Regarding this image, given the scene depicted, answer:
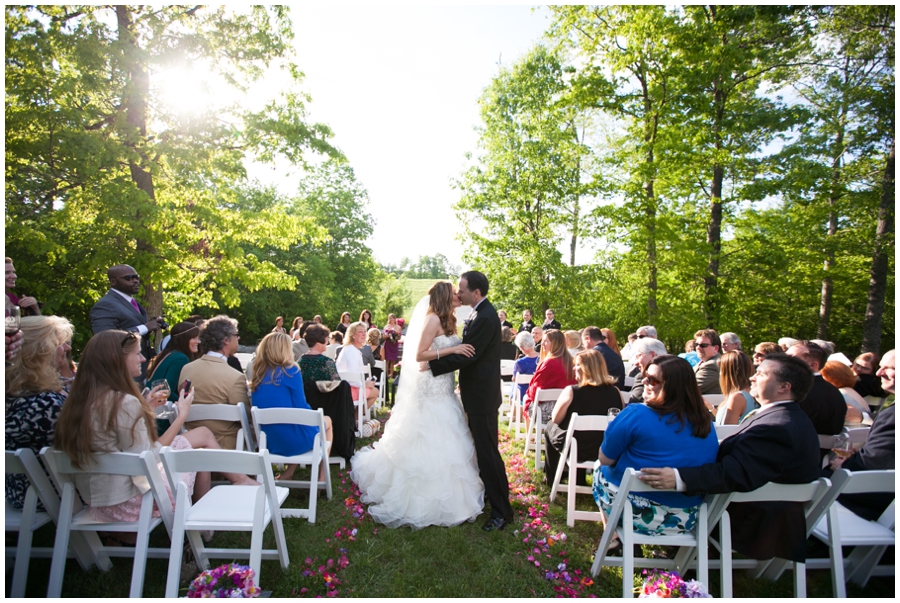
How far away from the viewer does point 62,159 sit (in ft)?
26.6

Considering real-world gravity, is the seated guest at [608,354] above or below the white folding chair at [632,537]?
above

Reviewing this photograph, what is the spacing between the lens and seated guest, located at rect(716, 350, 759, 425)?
3.99 m

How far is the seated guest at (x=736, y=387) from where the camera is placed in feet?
13.1

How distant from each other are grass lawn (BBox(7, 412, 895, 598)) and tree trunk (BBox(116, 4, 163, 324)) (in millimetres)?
6676

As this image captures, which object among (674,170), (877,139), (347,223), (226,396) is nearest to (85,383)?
(226,396)

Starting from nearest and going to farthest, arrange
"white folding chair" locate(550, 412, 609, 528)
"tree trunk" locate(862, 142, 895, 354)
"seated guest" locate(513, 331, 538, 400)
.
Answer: "white folding chair" locate(550, 412, 609, 528)
"seated guest" locate(513, 331, 538, 400)
"tree trunk" locate(862, 142, 895, 354)

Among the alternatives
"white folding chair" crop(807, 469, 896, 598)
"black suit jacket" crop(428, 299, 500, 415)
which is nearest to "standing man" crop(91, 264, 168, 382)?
"black suit jacket" crop(428, 299, 500, 415)

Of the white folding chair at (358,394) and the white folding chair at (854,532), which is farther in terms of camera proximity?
the white folding chair at (358,394)

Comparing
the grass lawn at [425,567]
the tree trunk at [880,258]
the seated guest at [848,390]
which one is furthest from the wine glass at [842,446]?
the tree trunk at [880,258]

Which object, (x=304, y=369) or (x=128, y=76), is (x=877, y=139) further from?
(x=128, y=76)

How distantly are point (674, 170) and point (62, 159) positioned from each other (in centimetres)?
1243

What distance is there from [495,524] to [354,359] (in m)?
3.63

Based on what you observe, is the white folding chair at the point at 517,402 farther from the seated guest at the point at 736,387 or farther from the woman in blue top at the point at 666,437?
the woman in blue top at the point at 666,437

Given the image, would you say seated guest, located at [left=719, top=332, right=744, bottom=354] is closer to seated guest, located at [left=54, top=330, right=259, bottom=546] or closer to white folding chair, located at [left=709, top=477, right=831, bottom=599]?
white folding chair, located at [left=709, top=477, right=831, bottom=599]
